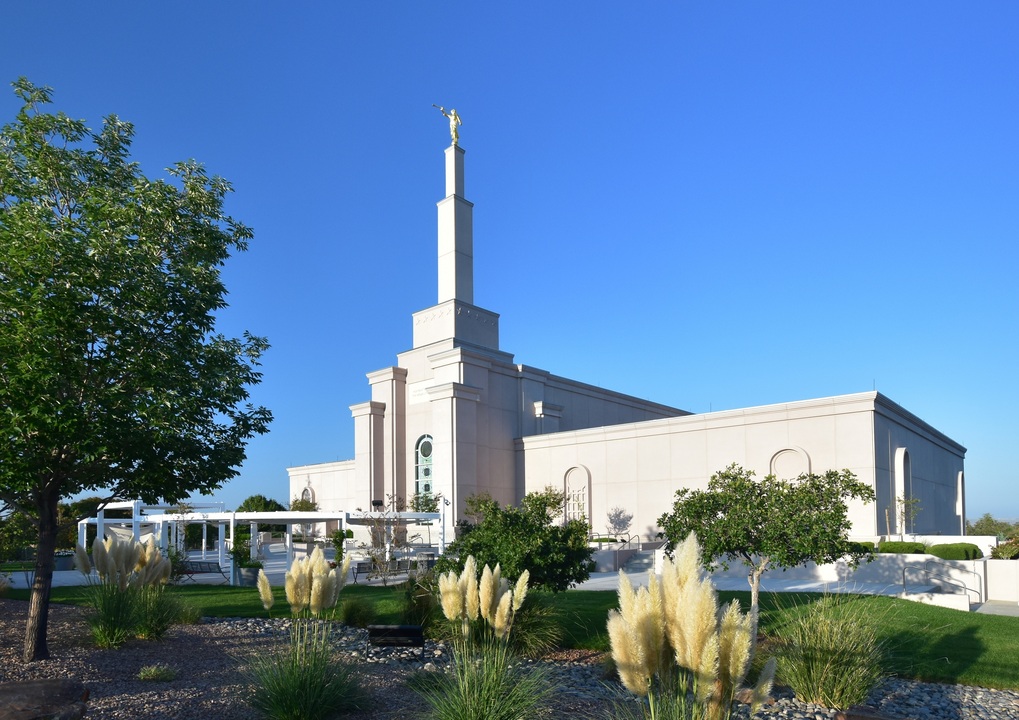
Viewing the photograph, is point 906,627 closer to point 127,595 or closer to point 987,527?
point 127,595

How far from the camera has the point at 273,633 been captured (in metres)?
12.9

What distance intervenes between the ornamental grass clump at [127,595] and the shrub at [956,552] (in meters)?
18.3

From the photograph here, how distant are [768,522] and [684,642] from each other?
8140 mm

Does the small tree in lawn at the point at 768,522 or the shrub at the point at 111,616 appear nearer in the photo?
the shrub at the point at 111,616

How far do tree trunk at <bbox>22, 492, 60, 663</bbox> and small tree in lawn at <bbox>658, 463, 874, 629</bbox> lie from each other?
869 cm

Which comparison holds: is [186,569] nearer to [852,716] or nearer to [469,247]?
[852,716]

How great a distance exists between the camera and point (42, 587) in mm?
10062

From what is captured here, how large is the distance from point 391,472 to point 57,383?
31749mm

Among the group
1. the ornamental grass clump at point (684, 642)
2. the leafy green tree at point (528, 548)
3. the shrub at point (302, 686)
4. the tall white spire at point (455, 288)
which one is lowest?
the shrub at point (302, 686)

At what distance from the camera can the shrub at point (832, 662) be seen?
8.45m

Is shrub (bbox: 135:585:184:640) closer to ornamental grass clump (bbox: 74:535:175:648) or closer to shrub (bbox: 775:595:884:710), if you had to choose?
ornamental grass clump (bbox: 74:535:175:648)

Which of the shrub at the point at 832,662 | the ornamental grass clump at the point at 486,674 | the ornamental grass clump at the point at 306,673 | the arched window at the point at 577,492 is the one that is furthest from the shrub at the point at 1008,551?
the ornamental grass clump at the point at 306,673

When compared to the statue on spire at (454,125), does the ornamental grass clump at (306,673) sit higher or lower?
lower

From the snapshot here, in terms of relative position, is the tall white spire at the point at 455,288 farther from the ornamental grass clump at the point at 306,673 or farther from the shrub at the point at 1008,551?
the ornamental grass clump at the point at 306,673
